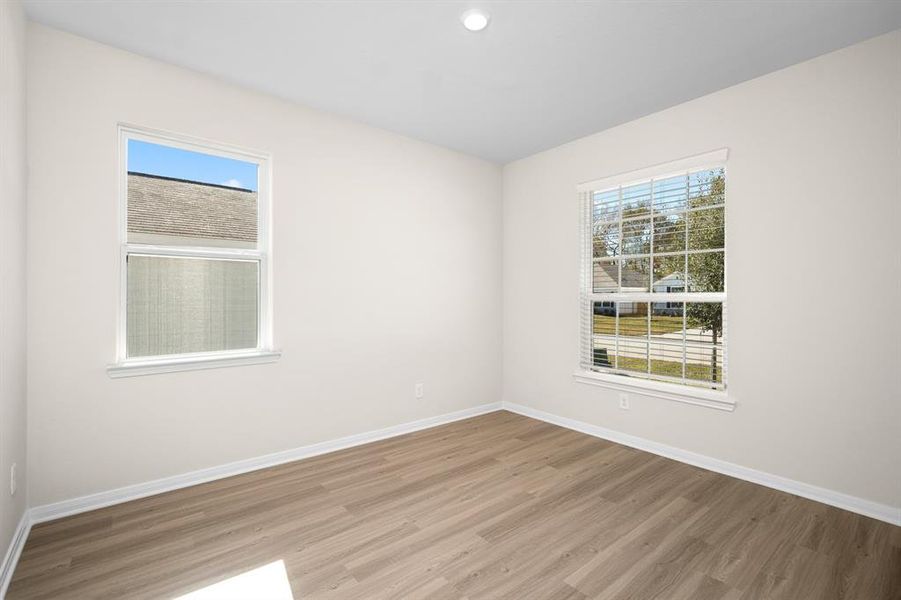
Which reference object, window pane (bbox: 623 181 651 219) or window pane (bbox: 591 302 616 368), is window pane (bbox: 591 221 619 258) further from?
window pane (bbox: 591 302 616 368)

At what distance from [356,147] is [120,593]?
3163 millimetres

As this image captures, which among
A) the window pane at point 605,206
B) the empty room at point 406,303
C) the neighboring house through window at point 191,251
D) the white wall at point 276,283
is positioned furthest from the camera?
the window pane at point 605,206

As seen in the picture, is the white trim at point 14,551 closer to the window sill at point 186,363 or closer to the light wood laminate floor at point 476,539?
the light wood laminate floor at point 476,539

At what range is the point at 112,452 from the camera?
254 cm

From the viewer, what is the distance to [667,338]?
135 inches

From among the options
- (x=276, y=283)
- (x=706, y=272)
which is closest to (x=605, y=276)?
(x=706, y=272)

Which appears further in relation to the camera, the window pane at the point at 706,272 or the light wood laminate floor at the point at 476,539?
the window pane at the point at 706,272

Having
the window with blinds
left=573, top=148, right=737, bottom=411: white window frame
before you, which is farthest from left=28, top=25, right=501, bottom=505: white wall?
the window with blinds

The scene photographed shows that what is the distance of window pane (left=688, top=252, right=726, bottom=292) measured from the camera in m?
3.13

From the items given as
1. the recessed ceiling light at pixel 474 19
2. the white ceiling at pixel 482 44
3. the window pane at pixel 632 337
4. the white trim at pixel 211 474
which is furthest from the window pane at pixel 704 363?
the recessed ceiling light at pixel 474 19

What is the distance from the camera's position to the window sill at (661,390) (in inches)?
121

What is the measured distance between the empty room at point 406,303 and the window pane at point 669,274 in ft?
0.11

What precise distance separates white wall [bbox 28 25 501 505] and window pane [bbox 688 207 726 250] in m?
1.99

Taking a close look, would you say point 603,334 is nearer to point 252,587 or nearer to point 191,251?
point 252,587
